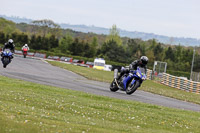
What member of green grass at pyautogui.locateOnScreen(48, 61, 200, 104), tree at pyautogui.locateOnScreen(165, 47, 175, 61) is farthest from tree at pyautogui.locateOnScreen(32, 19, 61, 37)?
green grass at pyautogui.locateOnScreen(48, 61, 200, 104)

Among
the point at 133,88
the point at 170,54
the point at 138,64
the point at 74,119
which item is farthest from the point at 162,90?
the point at 170,54

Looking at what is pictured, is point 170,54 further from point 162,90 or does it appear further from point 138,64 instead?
point 138,64

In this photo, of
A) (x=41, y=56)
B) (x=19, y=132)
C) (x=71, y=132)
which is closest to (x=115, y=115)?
(x=71, y=132)

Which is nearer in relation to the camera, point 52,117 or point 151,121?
point 52,117

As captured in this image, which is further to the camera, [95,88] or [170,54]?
[170,54]

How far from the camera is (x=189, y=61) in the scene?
11156 centimetres

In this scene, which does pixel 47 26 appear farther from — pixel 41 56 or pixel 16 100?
pixel 16 100

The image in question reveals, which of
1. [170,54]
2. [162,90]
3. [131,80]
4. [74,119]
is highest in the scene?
[170,54]

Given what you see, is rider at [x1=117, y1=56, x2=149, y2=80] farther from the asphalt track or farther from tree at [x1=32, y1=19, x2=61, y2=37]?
tree at [x1=32, y1=19, x2=61, y2=37]

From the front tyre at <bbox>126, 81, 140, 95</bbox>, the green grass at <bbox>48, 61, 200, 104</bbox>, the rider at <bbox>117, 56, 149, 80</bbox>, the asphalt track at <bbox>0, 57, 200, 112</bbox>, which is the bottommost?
the green grass at <bbox>48, 61, 200, 104</bbox>

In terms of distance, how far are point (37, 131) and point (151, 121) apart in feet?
14.8

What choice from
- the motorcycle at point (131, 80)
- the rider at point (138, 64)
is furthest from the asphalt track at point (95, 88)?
the rider at point (138, 64)

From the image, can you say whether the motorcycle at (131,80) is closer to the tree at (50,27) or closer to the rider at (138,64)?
the rider at (138,64)

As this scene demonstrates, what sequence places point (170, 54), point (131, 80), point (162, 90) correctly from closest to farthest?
point (131, 80)
point (162, 90)
point (170, 54)
